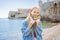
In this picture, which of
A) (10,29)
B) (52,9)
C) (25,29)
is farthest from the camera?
(52,9)

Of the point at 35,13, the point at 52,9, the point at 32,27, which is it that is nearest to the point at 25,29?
the point at 32,27

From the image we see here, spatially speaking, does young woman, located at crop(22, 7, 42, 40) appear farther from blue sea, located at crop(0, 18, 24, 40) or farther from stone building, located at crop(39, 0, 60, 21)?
stone building, located at crop(39, 0, 60, 21)

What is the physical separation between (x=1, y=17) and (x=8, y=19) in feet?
0.33

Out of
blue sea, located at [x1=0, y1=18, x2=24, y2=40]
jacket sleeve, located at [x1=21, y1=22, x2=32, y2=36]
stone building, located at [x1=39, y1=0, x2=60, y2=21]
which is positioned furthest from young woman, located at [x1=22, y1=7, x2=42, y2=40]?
stone building, located at [x1=39, y1=0, x2=60, y2=21]

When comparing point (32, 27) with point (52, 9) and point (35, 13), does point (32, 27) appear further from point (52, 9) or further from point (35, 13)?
point (52, 9)

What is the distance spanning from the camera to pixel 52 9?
7.89ft

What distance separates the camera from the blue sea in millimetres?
2221

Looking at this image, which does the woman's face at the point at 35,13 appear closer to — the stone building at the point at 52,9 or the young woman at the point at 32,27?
the young woman at the point at 32,27

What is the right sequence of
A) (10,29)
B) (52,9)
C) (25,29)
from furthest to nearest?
(52,9)
(10,29)
(25,29)

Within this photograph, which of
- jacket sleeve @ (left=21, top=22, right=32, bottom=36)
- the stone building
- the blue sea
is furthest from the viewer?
the stone building

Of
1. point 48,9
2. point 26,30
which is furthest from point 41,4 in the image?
point 26,30

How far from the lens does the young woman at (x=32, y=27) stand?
210cm

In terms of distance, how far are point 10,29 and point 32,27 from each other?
330 millimetres

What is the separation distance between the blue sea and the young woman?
6.7 inches
